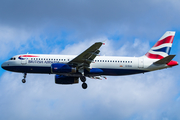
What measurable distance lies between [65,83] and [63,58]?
570 centimetres

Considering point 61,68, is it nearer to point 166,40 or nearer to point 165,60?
point 165,60

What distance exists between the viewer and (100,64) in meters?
45.9

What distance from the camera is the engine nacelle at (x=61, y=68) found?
4362 centimetres

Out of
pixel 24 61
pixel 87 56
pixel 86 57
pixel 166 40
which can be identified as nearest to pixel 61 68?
pixel 86 57

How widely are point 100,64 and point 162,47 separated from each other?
1113cm

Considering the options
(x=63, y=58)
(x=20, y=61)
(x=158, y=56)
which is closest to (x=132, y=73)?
(x=158, y=56)

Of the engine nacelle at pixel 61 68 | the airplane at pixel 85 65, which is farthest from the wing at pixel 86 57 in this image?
the engine nacelle at pixel 61 68

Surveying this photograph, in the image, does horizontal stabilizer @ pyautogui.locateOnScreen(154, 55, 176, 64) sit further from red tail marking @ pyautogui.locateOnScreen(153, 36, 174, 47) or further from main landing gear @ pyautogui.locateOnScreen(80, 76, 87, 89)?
main landing gear @ pyautogui.locateOnScreen(80, 76, 87, 89)

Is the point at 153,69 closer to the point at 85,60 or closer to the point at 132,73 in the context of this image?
the point at 132,73

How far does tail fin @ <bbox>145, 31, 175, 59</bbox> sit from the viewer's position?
1905 inches

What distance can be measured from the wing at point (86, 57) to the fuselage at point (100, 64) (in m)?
1.48

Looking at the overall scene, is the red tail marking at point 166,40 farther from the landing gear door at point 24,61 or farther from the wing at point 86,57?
the landing gear door at point 24,61

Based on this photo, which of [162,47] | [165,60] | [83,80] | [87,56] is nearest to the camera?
[87,56]

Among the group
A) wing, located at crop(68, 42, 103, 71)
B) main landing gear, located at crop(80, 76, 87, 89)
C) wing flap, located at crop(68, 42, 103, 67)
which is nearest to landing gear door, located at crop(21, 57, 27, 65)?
wing, located at crop(68, 42, 103, 71)
